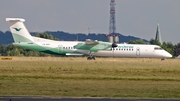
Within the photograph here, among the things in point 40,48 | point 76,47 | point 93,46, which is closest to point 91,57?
point 93,46

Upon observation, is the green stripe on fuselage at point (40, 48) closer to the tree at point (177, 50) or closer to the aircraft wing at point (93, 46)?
the aircraft wing at point (93, 46)

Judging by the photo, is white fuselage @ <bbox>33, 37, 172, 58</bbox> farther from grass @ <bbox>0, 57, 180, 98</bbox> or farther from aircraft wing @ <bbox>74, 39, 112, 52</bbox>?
grass @ <bbox>0, 57, 180, 98</bbox>

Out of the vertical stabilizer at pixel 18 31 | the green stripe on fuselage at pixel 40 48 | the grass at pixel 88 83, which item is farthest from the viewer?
the vertical stabilizer at pixel 18 31

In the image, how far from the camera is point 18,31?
71.8 m

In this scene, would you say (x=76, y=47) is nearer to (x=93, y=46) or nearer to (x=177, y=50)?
(x=93, y=46)

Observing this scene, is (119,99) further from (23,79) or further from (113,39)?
(113,39)

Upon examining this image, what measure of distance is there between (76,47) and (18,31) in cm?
814

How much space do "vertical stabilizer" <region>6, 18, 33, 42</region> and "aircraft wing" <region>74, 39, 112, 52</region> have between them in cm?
670

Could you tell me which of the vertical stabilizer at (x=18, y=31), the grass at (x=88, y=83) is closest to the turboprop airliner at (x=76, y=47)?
the vertical stabilizer at (x=18, y=31)

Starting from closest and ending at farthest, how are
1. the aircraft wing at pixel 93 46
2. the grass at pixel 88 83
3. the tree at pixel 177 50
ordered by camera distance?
the grass at pixel 88 83 < the aircraft wing at pixel 93 46 < the tree at pixel 177 50

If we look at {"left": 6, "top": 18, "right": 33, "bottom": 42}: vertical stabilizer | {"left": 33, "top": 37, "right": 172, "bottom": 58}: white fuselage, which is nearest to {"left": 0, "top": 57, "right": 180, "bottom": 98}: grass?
{"left": 33, "top": 37, "right": 172, "bottom": 58}: white fuselage

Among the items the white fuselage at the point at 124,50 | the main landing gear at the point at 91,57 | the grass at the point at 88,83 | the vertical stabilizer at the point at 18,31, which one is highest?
the vertical stabilizer at the point at 18,31

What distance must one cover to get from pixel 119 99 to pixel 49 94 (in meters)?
4.01

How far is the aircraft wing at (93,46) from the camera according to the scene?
7181cm
